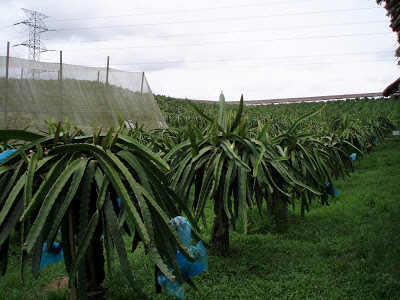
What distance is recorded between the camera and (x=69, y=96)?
10.1 m

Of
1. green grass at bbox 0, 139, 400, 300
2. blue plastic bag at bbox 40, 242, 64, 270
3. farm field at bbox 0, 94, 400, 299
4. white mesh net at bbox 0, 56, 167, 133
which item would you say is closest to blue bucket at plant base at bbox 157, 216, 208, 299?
farm field at bbox 0, 94, 400, 299

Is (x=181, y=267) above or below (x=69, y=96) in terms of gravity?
below

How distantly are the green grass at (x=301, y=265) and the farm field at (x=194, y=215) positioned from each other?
2cm

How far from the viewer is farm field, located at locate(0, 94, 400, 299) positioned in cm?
185

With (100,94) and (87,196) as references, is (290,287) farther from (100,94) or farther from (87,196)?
(100,94)

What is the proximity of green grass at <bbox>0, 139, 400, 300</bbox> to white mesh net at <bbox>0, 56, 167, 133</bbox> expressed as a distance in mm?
3319

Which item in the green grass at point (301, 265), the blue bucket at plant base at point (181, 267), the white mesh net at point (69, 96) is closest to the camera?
the blue bucket at plant base at point (181, 267)

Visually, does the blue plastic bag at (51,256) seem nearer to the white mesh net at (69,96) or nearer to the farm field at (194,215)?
the farm field at (194,215)

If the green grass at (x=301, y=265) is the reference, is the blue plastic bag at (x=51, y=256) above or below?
above

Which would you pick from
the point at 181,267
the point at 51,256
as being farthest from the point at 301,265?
the point at 51,256

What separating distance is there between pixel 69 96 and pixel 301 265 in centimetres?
806

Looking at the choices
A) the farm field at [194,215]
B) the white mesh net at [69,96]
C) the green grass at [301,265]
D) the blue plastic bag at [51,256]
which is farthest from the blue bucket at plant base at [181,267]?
the white mesh net at [69,96]

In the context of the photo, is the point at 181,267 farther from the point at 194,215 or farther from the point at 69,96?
the point at 69,96

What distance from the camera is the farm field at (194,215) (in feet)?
6.08
